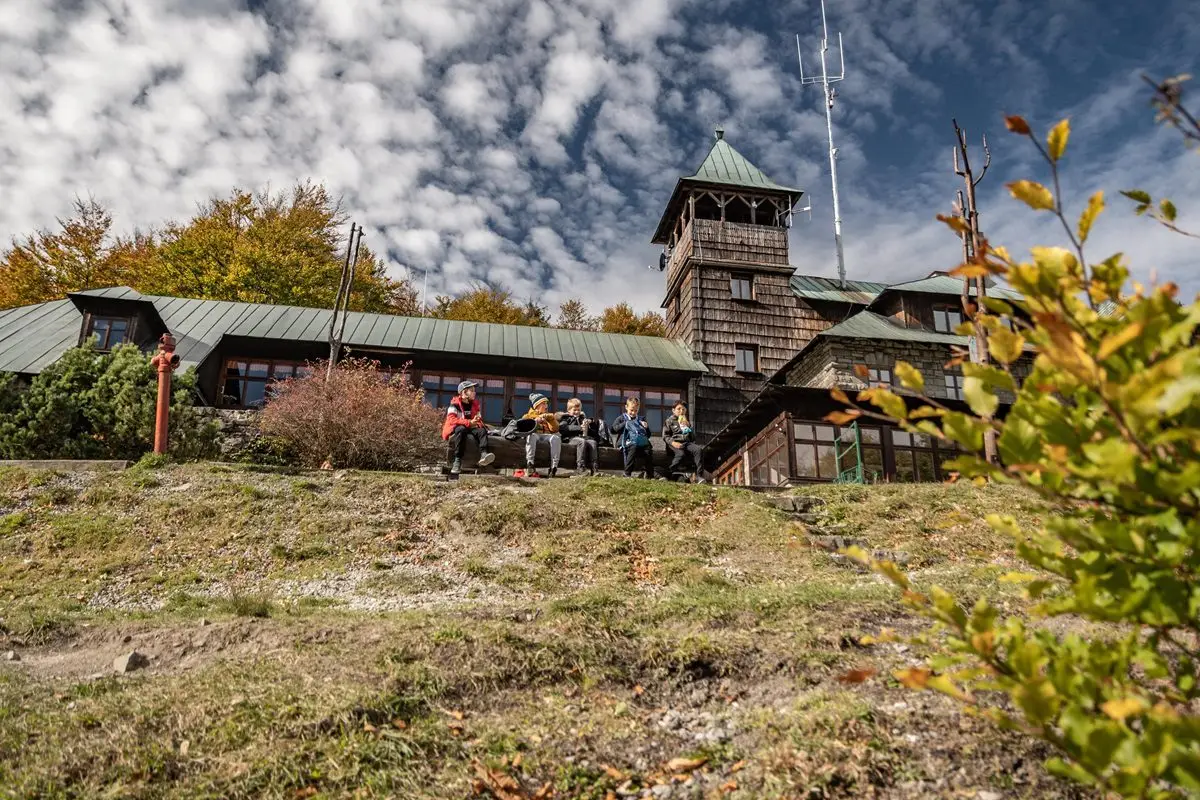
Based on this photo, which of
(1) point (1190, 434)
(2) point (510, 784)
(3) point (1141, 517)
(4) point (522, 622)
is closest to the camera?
(1) point (1190, 434)

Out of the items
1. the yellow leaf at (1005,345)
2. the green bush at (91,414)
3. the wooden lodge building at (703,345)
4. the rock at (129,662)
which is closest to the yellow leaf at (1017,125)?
the yellow leaf at (1005,345)

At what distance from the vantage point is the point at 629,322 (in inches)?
1622

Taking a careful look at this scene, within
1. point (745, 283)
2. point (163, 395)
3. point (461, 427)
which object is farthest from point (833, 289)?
point (163, 395)

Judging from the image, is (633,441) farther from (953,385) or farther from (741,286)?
(741,286)

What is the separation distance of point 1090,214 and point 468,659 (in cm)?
487

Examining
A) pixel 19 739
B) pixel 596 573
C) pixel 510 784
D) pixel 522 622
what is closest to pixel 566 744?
pixel 510 784

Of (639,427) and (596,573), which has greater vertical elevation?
(639,427)

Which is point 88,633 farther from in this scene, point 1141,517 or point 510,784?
point 1141,517

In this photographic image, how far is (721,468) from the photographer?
23.3 m

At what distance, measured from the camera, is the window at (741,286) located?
29.1 meters

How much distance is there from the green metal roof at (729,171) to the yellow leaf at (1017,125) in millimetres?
29026

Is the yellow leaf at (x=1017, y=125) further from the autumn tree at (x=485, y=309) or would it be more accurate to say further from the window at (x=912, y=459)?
the autumn tree at (x=485, y=309)

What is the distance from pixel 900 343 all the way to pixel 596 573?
60.2 feet

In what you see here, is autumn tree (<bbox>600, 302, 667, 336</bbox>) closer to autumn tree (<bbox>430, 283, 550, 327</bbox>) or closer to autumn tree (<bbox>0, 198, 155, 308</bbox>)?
autumn tree (<bbox>430, 283, 550, 327</bbox>)
